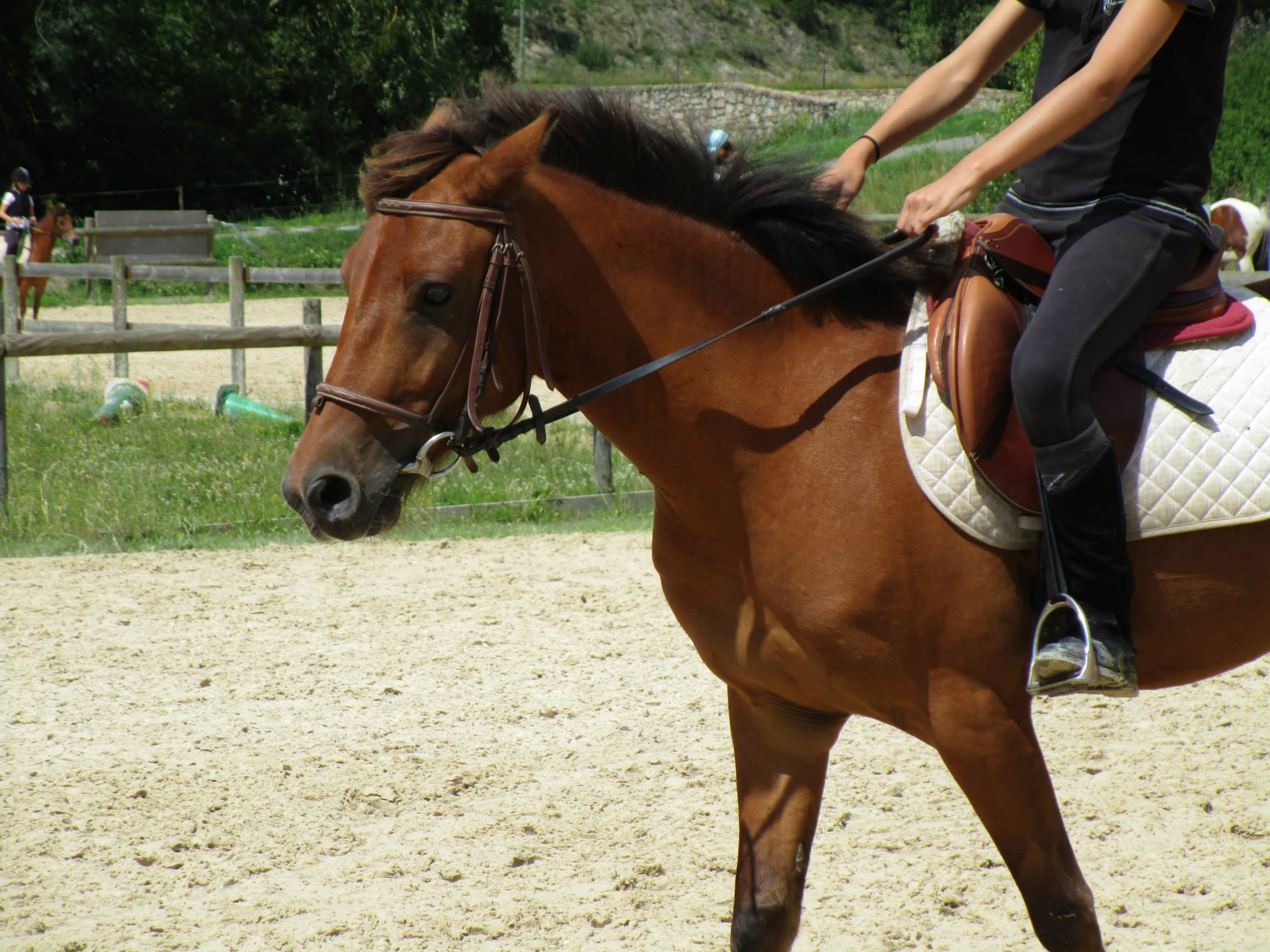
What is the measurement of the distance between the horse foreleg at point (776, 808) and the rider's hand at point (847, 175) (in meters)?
1.15

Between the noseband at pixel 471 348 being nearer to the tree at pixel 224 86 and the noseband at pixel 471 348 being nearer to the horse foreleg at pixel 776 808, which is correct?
the horse foreleg at pixel 776 808

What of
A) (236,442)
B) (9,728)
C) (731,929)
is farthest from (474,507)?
(731,929)

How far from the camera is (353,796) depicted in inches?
163

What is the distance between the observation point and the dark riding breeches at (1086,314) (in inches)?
89.9

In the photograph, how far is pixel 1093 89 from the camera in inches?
88.0

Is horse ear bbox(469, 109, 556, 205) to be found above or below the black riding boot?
above

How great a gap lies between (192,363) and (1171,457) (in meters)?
13.9

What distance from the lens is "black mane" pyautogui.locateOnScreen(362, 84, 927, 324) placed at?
2.52 metres

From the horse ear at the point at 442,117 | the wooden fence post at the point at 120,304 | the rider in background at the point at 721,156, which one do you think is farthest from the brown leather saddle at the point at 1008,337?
the wooden fence post at the point at 120,304

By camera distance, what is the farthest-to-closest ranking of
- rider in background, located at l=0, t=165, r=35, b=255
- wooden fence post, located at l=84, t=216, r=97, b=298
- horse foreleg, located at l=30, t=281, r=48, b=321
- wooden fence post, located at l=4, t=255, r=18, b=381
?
wooden fence post, located at l=84, t=216, r=97, b=298 < rider in background, located at l=0, t=165, r=35, b=255 < horse foreleg, located at l=30, t=281, r=48, b=321 < wooden fence post, located at l=4, t=255, r=18, b=381

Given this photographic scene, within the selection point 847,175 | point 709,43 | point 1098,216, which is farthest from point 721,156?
point 709,43

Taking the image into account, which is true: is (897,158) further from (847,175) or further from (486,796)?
(847,175)

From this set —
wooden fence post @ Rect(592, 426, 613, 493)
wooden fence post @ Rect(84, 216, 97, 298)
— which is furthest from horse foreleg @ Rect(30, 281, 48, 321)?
wooden fence post @ Rect(592, 426, 613, 493)

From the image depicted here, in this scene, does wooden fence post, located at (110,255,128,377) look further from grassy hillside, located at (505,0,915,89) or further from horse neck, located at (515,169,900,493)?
grassy hillside, located at (505,0,915,89)
